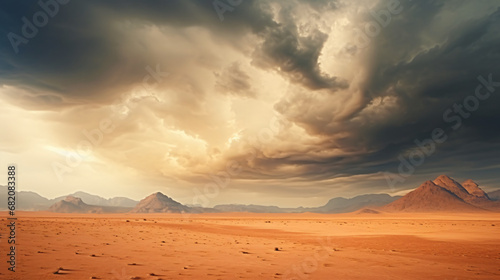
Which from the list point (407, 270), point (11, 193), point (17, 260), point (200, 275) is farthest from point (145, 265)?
point (407, 270)

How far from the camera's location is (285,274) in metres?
10.1

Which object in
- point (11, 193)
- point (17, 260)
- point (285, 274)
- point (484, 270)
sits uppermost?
point (11, 193)

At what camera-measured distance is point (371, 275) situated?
10344 millimetres

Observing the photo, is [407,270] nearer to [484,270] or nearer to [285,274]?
[484,270]

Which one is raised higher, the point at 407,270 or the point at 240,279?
the point at 240,279

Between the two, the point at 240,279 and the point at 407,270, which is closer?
the point at 240,279

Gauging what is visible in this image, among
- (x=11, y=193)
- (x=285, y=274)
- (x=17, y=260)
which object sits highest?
(x=11, y=193)

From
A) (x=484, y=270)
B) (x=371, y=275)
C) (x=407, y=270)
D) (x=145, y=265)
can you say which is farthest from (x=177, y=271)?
(x=484, y=270)

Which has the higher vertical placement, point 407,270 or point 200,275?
point 200,275

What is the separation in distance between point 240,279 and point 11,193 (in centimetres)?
1361

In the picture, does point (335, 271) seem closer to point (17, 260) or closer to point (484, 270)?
point (484, 270)

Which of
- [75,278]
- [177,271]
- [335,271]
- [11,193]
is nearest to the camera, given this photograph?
[75,278]

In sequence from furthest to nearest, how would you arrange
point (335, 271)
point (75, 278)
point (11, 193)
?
Answer: point (11, 193)
point (335, 271)
point (75, 278)

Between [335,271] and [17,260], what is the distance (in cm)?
1153
